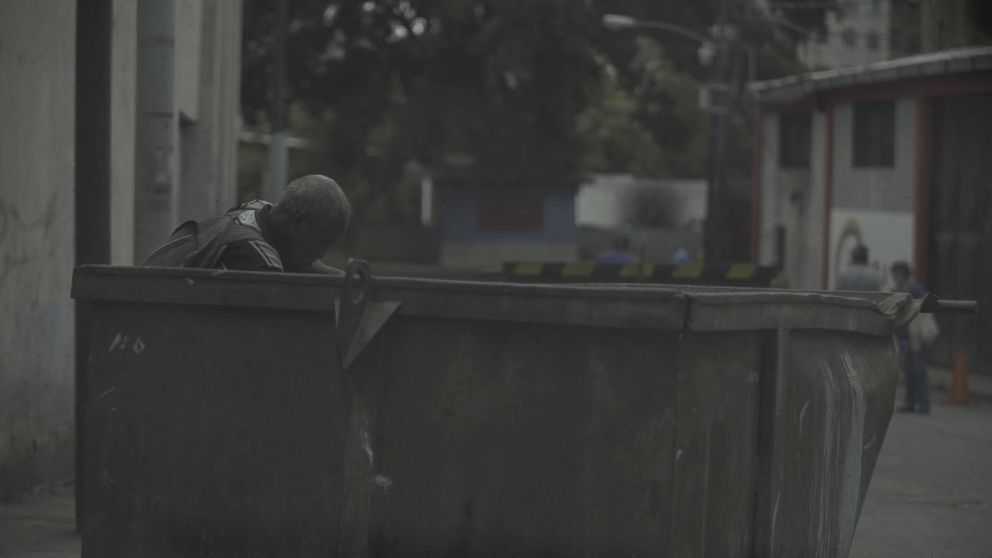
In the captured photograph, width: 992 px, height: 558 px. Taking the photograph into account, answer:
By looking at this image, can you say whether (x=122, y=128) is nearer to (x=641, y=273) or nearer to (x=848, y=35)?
(x=641, y=273)

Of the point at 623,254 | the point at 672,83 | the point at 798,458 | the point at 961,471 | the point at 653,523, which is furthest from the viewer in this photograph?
the point at 672,83

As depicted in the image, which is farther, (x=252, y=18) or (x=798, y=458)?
(x=252, y=18)

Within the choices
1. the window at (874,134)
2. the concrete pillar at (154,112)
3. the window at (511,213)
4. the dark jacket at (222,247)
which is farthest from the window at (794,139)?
the dark jacket at (222,247)

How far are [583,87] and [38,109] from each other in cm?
3115

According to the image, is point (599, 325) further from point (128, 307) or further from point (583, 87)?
point (583, 87)

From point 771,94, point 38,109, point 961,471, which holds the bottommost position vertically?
point 961,471

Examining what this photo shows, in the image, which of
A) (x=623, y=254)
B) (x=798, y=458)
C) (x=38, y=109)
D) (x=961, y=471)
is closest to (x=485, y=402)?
(x=798, y=458)

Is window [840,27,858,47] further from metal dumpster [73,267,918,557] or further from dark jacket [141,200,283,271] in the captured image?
metal dumpster [73,267,918,557]

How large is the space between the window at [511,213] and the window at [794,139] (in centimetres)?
1553

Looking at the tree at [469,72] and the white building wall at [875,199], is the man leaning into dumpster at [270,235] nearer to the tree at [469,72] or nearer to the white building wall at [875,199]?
the white building wall at [875,199]

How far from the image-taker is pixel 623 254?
21250mm

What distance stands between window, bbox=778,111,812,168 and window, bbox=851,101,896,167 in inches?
146

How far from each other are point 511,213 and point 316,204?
143ft

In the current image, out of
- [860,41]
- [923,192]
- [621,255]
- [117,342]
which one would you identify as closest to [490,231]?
[923,192]
